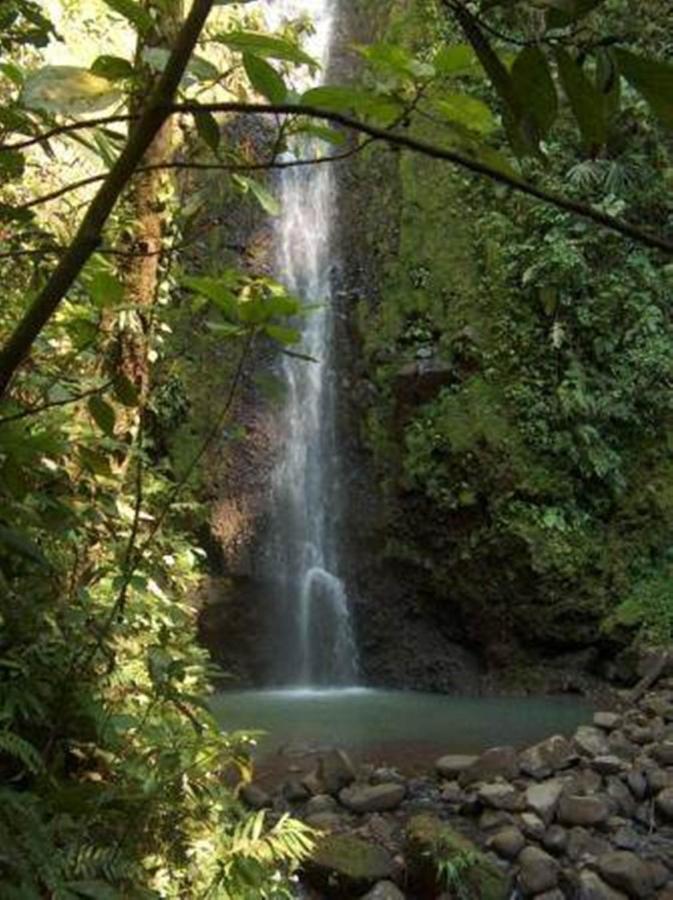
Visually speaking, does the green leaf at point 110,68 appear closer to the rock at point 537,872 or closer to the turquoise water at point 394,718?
the rock at point 537,872

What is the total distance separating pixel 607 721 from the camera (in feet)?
20.1

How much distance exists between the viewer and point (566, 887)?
4.10 m

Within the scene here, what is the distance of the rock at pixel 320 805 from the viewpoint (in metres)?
4.81

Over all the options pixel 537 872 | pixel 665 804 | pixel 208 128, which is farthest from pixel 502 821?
pixel 208 128

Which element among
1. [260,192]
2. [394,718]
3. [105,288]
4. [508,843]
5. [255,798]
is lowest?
[508,843]

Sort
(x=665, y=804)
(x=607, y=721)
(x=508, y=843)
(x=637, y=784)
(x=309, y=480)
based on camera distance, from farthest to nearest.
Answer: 1. (x=309, y=480)
2. (x=607, y=721)
3. (x=637, y=784)
4. (x=665, y=804)
5. (x=508, y=843)

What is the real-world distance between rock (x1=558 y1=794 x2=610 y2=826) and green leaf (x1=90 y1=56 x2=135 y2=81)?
4.51m

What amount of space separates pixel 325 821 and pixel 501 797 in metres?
0.90

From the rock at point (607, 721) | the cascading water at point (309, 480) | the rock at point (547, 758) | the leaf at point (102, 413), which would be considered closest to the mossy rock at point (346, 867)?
the rock at point (547, 758)

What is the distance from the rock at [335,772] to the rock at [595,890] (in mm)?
1432

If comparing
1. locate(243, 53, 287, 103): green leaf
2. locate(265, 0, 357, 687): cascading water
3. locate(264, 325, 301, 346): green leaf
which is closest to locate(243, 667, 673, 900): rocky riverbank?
locate(264, 325, 301, 346): green leaf

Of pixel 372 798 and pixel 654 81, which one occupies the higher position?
pixel 654 81

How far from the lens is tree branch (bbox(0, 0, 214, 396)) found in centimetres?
60

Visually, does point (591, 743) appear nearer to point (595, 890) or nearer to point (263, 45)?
point (595, 890)
